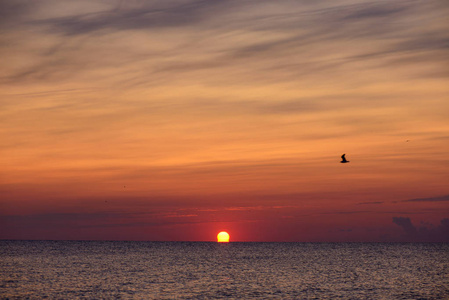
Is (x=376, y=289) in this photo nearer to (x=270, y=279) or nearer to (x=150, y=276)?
(x=270, y=279)

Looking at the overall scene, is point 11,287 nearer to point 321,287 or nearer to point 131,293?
point 131,293

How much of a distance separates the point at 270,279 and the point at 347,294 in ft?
78.8

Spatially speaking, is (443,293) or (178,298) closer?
(178,298)

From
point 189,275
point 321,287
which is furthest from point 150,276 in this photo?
point 321,287

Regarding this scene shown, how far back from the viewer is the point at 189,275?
359 ft

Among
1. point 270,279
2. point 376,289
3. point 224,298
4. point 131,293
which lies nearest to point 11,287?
point 131,293

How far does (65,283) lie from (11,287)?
387 inches

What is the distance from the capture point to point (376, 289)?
285 ft

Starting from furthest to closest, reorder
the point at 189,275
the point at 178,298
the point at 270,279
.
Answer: the point at 189,275
the point at 270,279
the point at 178,298

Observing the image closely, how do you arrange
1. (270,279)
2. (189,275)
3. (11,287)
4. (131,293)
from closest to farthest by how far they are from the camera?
1. (131,293)
2. (11,287)
3. (270,279)
4. (189,275)

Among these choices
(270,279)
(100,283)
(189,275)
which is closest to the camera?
(100,283)

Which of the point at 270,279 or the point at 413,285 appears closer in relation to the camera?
the point at 413,285

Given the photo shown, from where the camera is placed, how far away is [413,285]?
9388cm

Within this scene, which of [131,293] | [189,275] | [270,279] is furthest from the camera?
[189,275]
